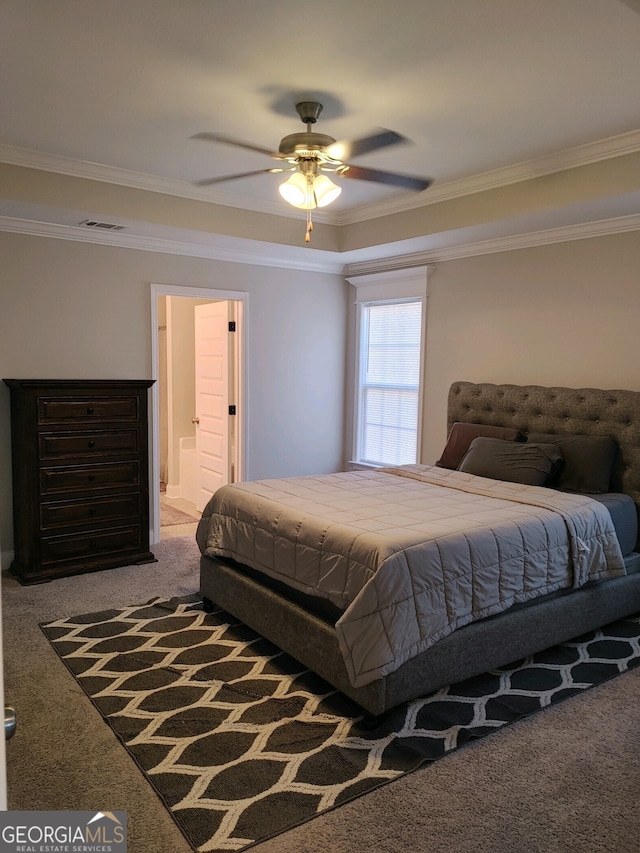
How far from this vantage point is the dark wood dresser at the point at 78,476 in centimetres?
411

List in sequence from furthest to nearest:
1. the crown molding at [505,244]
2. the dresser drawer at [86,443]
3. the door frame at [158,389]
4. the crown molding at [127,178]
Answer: the door frame at [158,389] → the dresser drawer at [86,443] → the crown molding at [505,244] → the crown molding at [127,178]

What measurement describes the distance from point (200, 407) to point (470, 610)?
13.1ft

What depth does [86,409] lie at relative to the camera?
4.26 metres

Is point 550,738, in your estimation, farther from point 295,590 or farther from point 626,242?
point 626,242

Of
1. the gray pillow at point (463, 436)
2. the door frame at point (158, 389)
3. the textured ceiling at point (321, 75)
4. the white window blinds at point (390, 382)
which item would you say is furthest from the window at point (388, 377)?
the textured ceiling at point (321, 75)

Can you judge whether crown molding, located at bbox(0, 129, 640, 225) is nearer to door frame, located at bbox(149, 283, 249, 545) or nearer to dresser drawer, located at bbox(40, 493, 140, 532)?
door frame, located at bbox(149, 283, 249, 545)

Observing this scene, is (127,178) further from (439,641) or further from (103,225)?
(439,641)

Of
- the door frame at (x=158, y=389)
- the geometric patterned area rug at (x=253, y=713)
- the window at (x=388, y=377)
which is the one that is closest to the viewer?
the geometric patterned area rug at (x=253, y=713)

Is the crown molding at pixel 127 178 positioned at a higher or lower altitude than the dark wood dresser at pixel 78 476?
higher

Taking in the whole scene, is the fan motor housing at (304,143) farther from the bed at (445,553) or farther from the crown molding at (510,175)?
the bed at (445,553)

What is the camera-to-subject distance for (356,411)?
6.21 m

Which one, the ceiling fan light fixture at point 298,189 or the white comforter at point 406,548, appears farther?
the ceiling fan light fixture at point 298,189

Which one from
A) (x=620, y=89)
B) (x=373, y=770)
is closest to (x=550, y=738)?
(x=373, y=770)

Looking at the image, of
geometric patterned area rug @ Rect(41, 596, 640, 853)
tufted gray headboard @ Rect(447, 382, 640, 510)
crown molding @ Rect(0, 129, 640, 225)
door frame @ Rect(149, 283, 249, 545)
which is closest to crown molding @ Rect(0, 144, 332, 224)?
crown molding @ Rect(0, 129, 640, 225)
